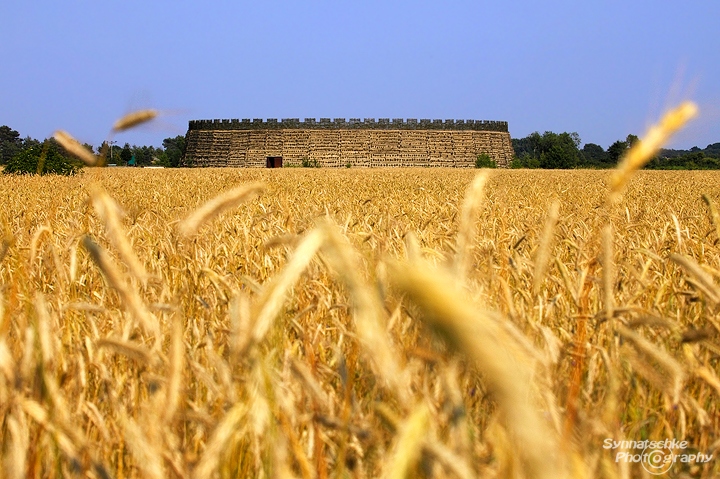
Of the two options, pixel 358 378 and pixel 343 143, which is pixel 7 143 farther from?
pixel 358 378

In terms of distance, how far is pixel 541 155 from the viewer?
52625mm

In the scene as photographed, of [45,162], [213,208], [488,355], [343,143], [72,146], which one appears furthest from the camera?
[343,143]

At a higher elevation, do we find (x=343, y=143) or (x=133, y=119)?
(x=343, y=143)

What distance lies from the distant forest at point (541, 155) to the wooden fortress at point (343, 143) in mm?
3548

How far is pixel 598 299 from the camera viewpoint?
8.57 feet

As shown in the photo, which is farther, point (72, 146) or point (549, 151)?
point (549, 151)

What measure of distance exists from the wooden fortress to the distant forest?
3.55m

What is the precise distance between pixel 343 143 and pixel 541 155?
1327cm

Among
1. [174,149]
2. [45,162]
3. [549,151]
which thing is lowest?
[45,162]

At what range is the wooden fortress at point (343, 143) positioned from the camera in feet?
164

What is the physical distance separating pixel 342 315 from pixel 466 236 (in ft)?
4.14

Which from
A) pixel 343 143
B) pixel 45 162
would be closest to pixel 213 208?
pixel 45 162

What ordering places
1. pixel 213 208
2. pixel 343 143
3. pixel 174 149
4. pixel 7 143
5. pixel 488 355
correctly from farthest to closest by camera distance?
pixel 174 149 → pixel 7 143 → pixel 343 143 → pixel 213 208 → pixel 488 355

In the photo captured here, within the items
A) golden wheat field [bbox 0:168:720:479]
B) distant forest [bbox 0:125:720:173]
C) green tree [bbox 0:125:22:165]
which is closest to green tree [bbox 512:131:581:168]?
distant forest [bbox 0:125:720:173]
